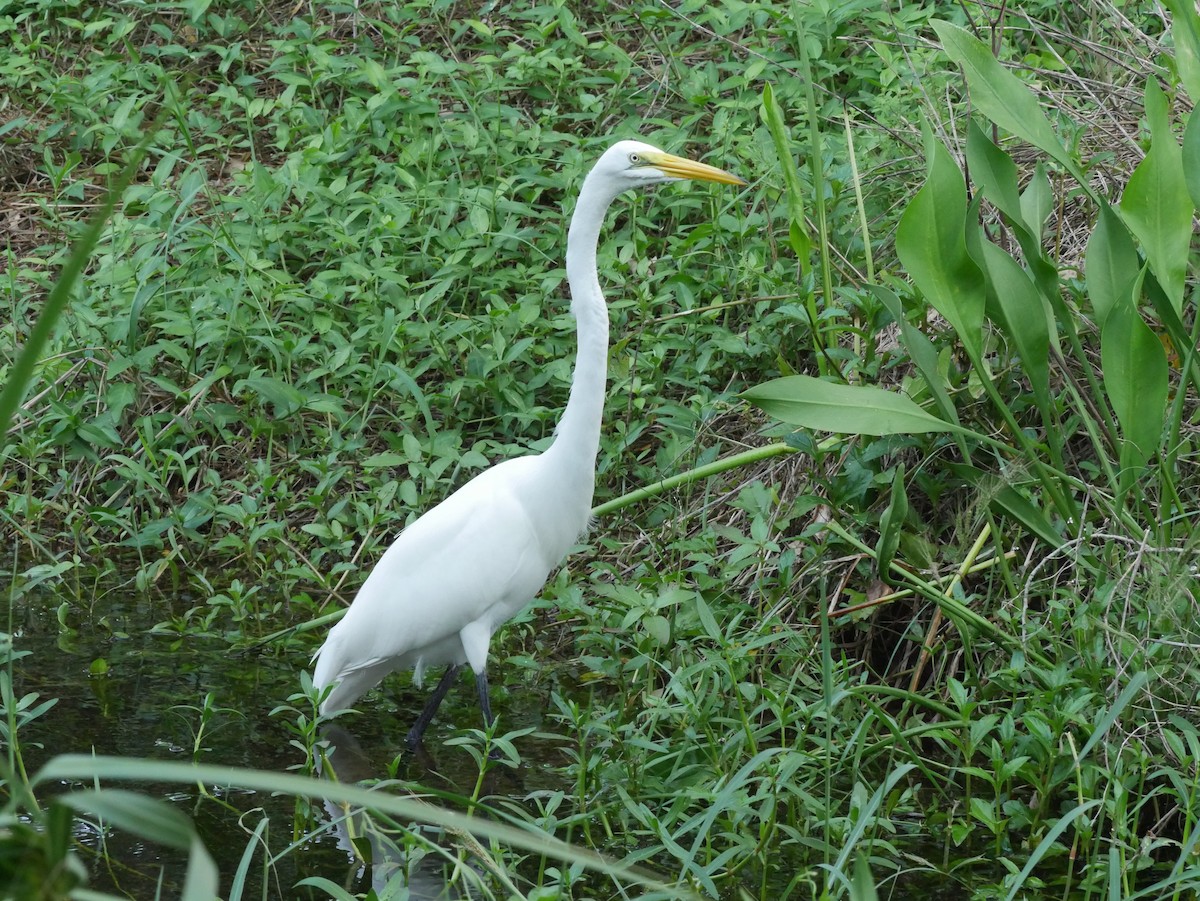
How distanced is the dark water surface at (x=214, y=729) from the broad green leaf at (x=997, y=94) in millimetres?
1877

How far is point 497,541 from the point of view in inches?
135

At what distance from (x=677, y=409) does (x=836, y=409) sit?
1.27 m

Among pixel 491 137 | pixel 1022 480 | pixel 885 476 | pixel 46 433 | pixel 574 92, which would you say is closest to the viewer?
pixel 1022 480

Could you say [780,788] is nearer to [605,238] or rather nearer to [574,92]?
[605,238]

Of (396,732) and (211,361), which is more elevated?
(211,361)

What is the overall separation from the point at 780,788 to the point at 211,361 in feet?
9.39

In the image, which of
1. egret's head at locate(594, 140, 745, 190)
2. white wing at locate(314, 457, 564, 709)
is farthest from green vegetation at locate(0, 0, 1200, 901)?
egret's head at locate(594, 140, 745, 190)

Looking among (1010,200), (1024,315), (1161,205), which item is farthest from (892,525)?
(1161,205)

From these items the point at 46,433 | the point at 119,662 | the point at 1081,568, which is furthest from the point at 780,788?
the point at 46,433

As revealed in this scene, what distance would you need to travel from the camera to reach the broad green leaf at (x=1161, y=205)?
2887 mm

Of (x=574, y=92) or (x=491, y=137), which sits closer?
(x=491, y=137)

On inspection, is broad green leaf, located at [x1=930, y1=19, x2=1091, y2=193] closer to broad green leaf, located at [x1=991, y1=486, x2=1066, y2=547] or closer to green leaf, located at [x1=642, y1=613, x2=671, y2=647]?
broad green leaf, located at [x1=991, y1=486, x2=1066, y2=547]

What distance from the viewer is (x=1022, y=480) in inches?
117

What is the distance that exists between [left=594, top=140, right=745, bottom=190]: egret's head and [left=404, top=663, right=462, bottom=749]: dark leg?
1.39 meters
